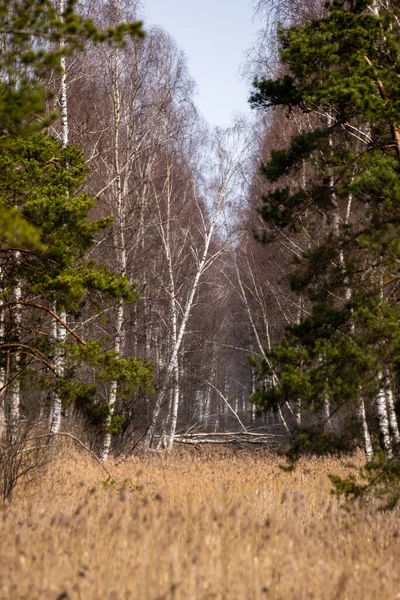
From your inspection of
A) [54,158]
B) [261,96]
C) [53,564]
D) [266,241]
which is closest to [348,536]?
[53,564]

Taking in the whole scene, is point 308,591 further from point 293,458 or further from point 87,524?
point 293,458

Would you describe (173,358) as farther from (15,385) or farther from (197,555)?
(197,555)

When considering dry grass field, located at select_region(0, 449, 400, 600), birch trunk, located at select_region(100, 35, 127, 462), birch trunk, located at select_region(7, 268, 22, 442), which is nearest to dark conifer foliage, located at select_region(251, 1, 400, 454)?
dry grass field, located at select_region(0, 449, 400, 600)

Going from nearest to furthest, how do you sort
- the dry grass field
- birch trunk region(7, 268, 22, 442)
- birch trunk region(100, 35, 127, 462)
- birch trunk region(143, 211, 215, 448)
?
1. the dry grass field
2. birch trunk region(7, 268, 22, 442)
3. birch trunk region(100, 35, 127, 462)
4. birch trunk region(143, 211, 215, 448)

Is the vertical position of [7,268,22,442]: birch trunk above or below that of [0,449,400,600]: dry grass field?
above

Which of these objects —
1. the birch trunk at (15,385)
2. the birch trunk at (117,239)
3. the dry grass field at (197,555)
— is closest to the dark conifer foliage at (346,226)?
the dry grass field at (197,555)

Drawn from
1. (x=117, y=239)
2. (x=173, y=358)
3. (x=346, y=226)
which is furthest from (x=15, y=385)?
(x=117, y=239)

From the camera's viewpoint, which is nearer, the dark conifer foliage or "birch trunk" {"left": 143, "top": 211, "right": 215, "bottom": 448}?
the dark conifer foliage

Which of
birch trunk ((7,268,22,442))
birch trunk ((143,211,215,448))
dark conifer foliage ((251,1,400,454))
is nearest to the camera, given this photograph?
dark conifer foliage ((251,1,400,454))

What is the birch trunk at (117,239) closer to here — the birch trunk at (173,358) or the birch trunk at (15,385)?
the birch trunk at (173,358)

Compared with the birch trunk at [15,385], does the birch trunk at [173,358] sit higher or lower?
higher

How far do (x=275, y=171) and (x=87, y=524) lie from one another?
4489 millimetres

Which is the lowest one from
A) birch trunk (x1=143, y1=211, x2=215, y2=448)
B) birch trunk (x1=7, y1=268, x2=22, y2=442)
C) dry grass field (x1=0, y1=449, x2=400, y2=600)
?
dry grass field (x1=0, y1=449, x2=400, y2=600)

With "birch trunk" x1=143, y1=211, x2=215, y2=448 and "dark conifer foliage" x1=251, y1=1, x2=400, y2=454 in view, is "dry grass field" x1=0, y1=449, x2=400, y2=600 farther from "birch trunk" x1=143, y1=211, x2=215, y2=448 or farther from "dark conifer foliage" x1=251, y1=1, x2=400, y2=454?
"birch trunk" x1=143, y1=211, x2=215, y2=448
